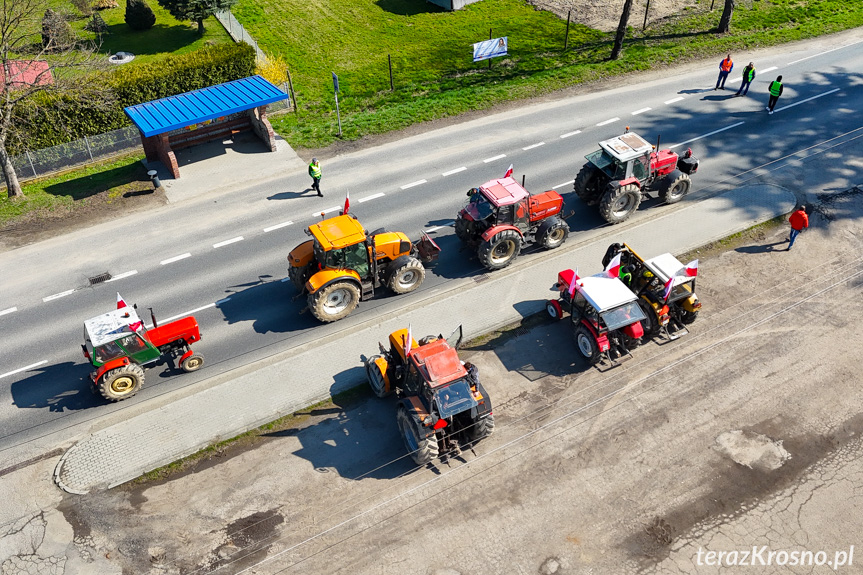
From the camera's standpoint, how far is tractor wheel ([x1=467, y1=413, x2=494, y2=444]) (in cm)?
1388

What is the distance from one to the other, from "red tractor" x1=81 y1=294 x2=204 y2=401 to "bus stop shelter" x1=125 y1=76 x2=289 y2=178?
934 cm

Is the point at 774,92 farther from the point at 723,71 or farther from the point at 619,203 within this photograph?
the point at 619,203

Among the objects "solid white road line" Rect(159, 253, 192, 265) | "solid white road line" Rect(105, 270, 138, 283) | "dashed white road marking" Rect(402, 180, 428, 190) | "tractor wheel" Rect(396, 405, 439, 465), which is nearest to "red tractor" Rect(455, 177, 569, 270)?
"dashed white road marking" Rect(402, 180, 428, 190)

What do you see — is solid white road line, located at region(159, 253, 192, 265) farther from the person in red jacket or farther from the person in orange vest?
the person in orange vest

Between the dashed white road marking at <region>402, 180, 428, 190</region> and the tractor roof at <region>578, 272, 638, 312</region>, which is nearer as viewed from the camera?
the tractor roof at <region>578, 272, 638, 312</region>

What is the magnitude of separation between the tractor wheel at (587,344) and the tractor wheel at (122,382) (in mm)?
11023

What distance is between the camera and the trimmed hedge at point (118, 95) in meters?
24.4

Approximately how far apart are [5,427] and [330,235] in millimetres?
9147

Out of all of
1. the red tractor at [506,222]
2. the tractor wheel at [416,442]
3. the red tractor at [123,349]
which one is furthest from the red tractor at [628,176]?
the red tractor at [123,349]

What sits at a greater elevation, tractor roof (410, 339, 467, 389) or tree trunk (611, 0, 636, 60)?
tree trunk (611, 0, 636, 60)

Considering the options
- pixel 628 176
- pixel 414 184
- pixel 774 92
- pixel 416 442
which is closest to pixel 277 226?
Result: pixel 414 184
